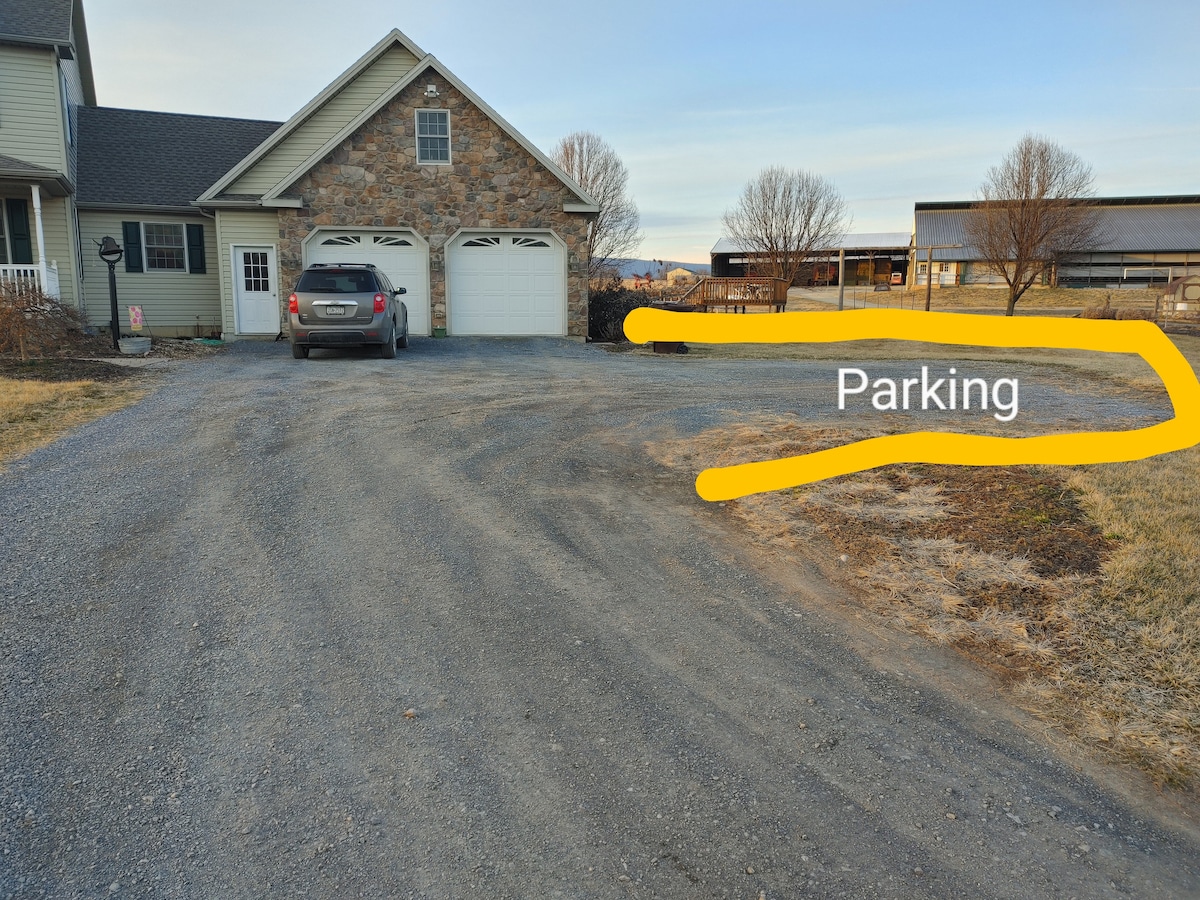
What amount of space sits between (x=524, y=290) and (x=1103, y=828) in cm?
2012

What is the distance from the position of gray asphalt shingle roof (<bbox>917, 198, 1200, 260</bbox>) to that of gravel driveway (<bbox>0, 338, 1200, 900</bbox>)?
156 feet

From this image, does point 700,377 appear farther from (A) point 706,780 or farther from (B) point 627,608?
(A) point 706,780

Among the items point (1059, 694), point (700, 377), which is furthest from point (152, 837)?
point (700, 377)

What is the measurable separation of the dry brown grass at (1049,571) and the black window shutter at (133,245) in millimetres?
19515

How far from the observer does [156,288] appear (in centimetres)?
2256

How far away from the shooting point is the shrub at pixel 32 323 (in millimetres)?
14672

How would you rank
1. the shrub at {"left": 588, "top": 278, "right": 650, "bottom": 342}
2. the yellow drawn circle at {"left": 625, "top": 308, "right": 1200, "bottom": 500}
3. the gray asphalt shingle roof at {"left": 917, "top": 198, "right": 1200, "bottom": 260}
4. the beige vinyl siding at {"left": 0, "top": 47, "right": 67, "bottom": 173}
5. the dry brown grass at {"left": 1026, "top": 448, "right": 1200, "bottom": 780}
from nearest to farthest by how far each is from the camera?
the dry brown grass at {"left": 1026, "top": 448, "right": 1200, "bottom": 780}, the yellow drawn circle at {"left": 625, "top": 308, "right": 1200, "bottom": 500}, the beige vinyl siding at {"left": 0, "top": 47, "right": 67, "bottom": 173}, the shrub at {"left": 588, "top": 278, "right": 650, "bottom": 342}, the gray asphalt shingle roof at {"left": 917, "top": 198, "right": 1200, "bottom": 260}

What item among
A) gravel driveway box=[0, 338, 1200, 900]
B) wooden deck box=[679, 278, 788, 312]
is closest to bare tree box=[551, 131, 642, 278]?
wooden deck box=[679, 278, 788, 312]

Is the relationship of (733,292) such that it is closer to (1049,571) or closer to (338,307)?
(338,307)

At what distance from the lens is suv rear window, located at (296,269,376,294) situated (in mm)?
15430

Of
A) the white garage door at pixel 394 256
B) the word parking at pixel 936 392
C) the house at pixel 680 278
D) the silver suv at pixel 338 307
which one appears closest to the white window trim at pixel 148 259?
the white garage door at pixel 394 256

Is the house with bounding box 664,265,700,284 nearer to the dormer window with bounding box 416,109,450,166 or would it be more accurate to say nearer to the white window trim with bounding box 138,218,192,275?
the dormer window with bounding box 416,109,450,166

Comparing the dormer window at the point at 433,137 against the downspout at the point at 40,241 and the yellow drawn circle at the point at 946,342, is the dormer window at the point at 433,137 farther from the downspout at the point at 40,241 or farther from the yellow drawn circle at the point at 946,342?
the yellow drawn circle at the point at 946,342

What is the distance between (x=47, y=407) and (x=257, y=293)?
11.7 meters
